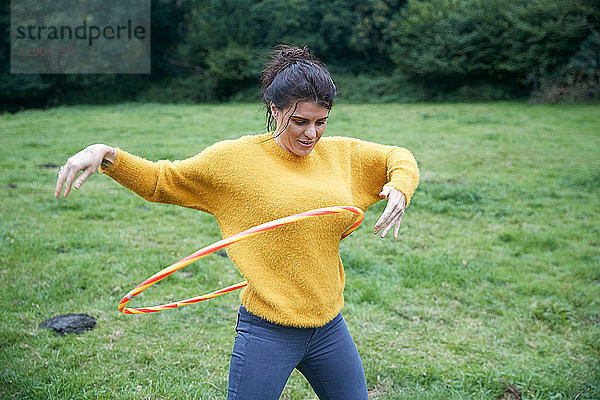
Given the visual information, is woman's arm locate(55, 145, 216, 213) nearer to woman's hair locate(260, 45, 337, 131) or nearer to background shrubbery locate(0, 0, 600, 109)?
woman's hair locate(260, 45, 337, 131)

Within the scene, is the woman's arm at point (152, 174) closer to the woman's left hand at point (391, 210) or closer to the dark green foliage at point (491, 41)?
the woman's left hand at point (391, 210)

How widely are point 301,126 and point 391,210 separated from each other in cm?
49

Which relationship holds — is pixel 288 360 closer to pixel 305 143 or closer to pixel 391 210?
pixel 391 210

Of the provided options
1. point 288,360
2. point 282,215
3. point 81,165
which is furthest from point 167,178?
point 288,360

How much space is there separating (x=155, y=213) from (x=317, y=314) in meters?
5.91

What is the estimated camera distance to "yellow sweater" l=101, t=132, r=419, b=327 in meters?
2.10

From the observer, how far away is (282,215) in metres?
2.11

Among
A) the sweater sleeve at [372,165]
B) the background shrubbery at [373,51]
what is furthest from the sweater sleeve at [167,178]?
the background shrubbery at [373,51]

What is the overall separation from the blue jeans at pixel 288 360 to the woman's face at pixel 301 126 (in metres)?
0.73

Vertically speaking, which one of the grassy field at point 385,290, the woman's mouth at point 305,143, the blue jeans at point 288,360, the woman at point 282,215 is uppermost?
the woman's mouth at point 305,143

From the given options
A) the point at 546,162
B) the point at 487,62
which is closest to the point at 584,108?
the point at 487,62

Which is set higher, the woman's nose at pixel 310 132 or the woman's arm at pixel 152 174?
the woman's nose at pixel 310 132

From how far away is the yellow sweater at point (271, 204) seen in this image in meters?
2.10

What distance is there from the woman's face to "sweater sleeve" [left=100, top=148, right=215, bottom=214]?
338 millimetres
